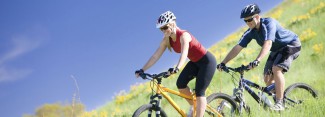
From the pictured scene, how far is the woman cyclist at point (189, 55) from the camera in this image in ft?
20.7

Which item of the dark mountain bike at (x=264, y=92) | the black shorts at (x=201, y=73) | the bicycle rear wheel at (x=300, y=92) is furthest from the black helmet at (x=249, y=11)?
the bicycle rear wheel at (x=300, y=92)

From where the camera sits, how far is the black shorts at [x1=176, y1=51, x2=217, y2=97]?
261 inches

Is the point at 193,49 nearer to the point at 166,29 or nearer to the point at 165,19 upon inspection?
the point at 166,29

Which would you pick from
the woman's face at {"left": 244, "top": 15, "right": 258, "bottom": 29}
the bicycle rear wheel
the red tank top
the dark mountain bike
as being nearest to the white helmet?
the red tank top

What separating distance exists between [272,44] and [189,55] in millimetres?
1952

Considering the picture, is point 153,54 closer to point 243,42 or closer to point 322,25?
point 243,42

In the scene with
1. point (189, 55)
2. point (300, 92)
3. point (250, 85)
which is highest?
point (300, 92)

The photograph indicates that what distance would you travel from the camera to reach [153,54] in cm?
680

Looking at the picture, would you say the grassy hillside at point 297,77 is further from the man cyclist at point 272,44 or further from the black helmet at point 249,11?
the black helmet at point 249,11

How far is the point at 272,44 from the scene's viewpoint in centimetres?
802

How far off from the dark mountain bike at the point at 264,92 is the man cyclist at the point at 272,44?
0.19 m

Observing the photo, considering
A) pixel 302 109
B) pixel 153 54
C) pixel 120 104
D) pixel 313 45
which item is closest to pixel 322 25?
pixel 313 45

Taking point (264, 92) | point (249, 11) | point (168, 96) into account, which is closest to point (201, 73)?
point (168, 96)

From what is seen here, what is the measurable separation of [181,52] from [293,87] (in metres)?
3.01
